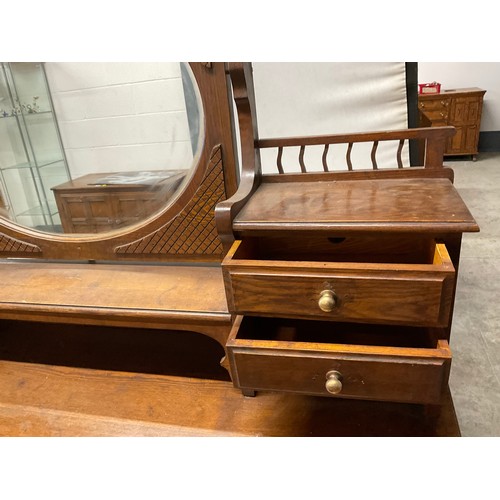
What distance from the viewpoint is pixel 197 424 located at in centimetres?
86

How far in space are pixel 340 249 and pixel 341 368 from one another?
0.26 m

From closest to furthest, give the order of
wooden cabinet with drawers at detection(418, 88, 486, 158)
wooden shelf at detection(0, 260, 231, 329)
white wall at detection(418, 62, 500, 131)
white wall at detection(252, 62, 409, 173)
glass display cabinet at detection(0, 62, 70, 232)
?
1. wooden shelf at detection(0, 260, 231, 329)
2. glass display cabinet at detection(0, 62, 70, 232)
3. white wall at detection(252, 62, 409, 173)
4. wooden cabinet with drawers at detection(418, 88, 486, 158)
5. white wall at detection(418, 62, 500, 131)

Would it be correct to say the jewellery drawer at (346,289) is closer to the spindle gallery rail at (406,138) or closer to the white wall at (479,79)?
the spindle gallery rail at (406,138)

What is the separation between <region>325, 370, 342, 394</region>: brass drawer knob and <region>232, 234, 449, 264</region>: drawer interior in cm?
24

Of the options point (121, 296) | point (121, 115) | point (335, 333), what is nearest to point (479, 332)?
point (335, 333)

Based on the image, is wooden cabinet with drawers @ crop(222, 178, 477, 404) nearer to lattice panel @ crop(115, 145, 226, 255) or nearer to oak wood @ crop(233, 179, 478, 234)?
oak wood @ crop(233, 179, 478, 234)

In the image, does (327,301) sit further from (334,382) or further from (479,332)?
(479,332)

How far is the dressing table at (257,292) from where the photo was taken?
2.11ft

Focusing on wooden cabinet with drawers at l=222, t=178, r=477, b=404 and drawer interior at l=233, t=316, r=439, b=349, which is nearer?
wooden cabinet with drawers at l=222, t=178, r=477, b=404

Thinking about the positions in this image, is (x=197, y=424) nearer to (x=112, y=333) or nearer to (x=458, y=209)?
(x=112, y=333)

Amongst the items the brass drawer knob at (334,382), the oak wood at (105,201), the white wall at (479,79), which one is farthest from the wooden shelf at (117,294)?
the white wall at (479,79)

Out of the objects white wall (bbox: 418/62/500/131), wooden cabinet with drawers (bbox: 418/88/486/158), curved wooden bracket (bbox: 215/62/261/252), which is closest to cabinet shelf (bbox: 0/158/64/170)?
curved wooden bracket (bbox: 215/62/261/252)

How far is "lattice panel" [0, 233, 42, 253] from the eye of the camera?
1.05 meters

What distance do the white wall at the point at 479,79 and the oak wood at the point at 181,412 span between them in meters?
4.18
